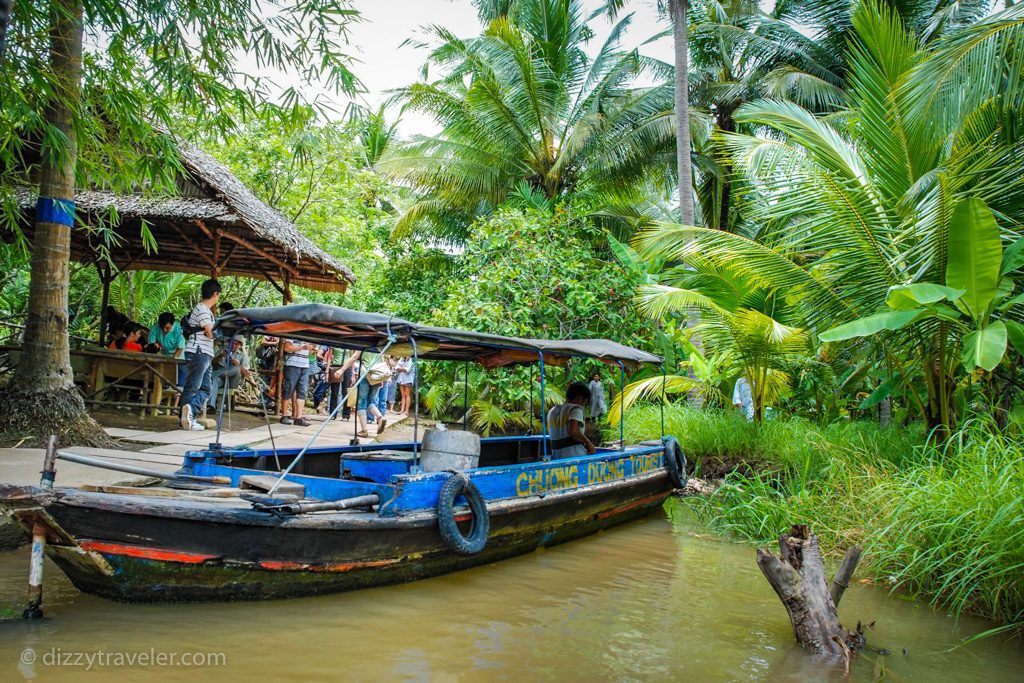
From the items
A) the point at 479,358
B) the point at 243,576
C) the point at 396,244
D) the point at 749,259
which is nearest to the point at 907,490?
the point at 749,259

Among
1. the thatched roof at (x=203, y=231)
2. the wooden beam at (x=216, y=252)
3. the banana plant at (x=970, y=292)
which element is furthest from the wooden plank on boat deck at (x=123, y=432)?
the banana plant at (x=970, y=292)

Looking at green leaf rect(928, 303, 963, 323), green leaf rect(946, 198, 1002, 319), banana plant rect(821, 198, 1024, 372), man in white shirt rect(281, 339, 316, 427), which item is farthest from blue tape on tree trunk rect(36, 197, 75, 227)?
green leaf rect(946, 198, 1002, 319)

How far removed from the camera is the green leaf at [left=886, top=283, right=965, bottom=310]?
5.79 metres

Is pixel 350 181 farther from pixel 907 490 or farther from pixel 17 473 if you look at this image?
pixel 907 490

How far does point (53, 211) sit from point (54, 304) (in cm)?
98

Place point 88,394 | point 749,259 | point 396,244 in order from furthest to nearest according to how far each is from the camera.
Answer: point 396,244 < point 88,394 < point 749,259

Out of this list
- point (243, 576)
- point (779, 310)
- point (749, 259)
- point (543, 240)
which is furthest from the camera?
point (543, 240)

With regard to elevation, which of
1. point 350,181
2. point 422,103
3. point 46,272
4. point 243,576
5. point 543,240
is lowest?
point 243,576

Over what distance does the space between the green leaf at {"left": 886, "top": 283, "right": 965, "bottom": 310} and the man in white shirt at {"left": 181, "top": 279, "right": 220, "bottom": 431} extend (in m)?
7.47

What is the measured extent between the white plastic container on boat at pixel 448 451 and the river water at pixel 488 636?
3.03 feet

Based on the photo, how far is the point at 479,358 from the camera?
307 inches

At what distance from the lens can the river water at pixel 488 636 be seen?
386 cm

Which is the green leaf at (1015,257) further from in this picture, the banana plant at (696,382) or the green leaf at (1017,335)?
the banana plant at (696,382)

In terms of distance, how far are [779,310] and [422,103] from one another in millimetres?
10240
